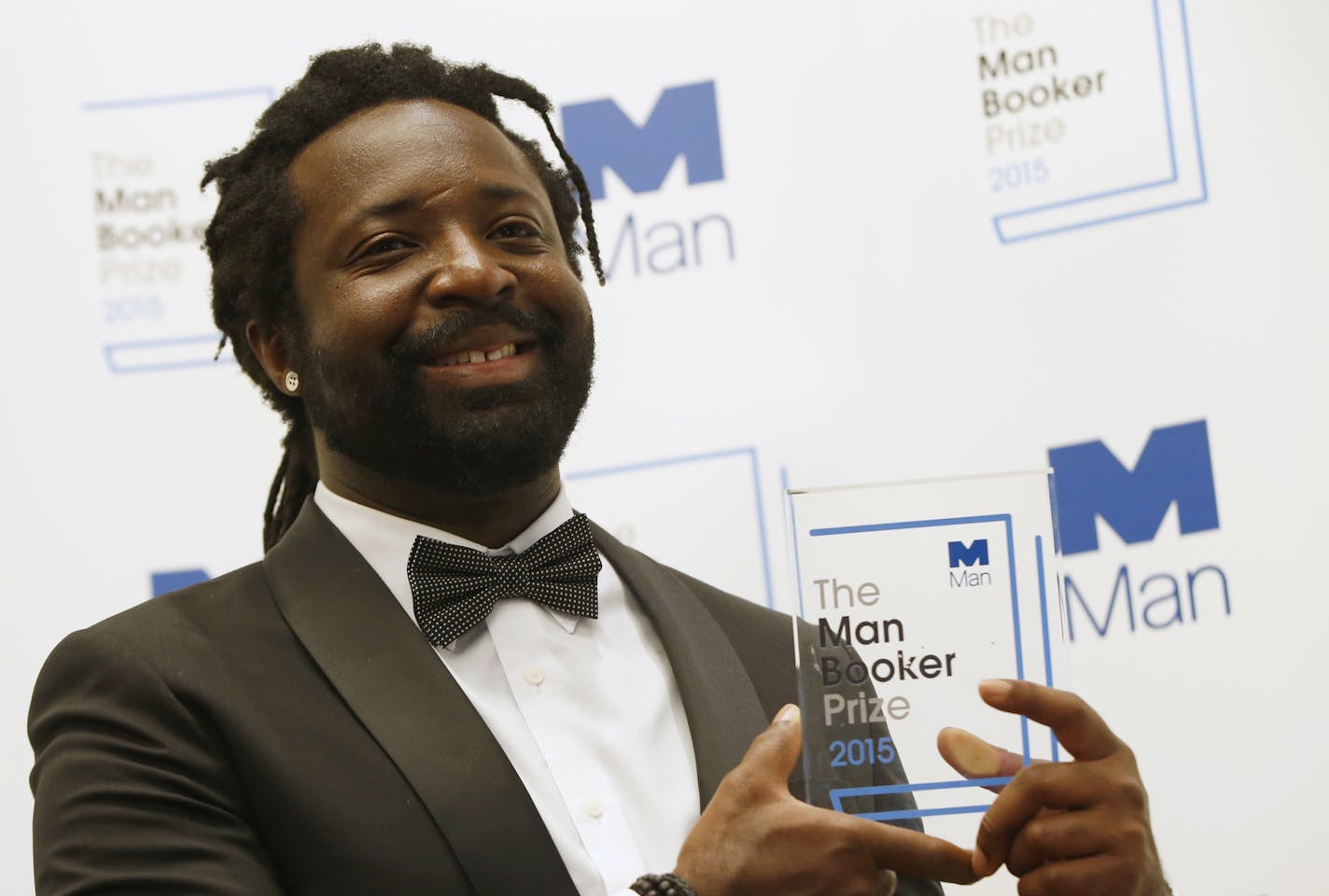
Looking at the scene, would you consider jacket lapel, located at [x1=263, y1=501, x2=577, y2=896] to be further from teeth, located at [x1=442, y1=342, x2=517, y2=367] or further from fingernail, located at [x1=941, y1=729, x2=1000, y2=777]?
fingernail, located at [x1=941, y1=729, x2=1000, y2=777]

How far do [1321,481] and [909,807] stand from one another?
60.4 inches

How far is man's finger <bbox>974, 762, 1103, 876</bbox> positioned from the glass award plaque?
0.05m

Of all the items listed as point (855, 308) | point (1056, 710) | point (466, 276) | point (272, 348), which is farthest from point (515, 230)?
point (1056, 710)

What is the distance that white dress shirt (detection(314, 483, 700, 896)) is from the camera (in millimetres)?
1774

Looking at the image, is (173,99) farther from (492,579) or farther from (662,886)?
(662,886)

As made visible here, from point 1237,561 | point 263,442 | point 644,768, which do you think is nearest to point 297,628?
point 644,768

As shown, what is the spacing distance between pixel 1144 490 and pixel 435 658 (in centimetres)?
154

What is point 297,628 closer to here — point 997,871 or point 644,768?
point 644,768

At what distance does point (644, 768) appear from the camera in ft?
6.11

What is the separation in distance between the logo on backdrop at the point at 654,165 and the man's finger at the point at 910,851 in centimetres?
159

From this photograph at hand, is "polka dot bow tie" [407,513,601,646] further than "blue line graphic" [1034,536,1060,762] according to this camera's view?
Yes

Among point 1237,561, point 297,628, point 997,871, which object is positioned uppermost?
point 297,628

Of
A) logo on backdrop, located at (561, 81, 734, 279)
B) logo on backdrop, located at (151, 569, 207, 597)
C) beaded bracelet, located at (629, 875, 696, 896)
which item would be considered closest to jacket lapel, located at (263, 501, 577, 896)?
beaded bracelet, located at (629, 875, 696, 896)

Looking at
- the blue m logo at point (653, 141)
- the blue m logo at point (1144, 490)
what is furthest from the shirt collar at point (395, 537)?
the blue m logo at point (1144, 490)
